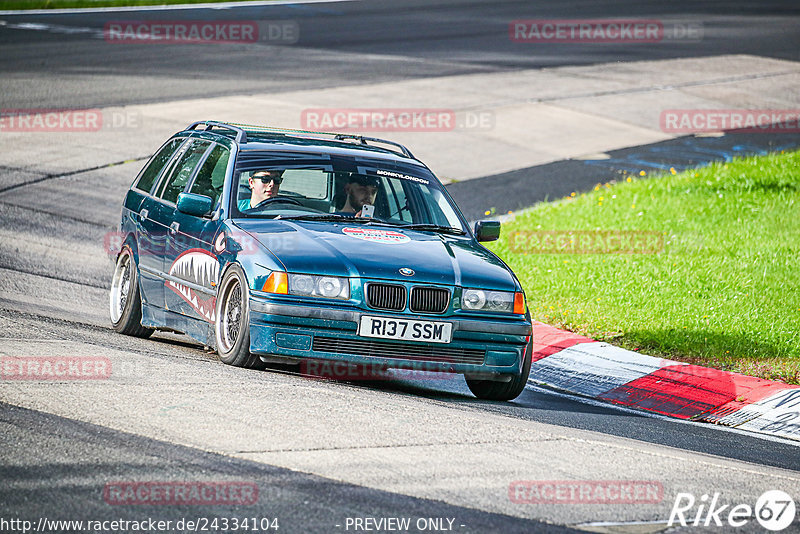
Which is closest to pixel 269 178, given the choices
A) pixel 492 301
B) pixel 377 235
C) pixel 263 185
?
pixel 263 185

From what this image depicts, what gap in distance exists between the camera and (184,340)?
9781 mm

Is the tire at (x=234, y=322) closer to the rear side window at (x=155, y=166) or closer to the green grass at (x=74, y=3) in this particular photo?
the rear side window at (x=155, y=166)

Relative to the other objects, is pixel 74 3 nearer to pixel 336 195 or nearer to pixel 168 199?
pixel 168 199

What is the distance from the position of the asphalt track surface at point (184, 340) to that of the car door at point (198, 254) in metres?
0.39

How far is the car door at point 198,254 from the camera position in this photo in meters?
7.96

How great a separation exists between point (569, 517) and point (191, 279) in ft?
13.3

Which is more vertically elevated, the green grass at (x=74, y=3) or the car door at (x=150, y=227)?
the green grass at (x=74, y=3)

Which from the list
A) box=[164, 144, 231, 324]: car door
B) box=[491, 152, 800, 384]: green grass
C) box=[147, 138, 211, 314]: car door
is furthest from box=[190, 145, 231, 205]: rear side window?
box=[491, 152, 800, 384]: green grass

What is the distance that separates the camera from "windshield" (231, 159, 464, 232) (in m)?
8.27

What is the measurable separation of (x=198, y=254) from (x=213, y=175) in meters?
0.78

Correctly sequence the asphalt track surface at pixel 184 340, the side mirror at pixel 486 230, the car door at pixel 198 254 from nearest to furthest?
the asphalt track surface at pixel 184 340 < the car door at pixel 198 254 < the side mirror at pixel 486 230

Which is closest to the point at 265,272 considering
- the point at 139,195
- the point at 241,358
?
the point at 241,358

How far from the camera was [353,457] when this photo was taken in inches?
215

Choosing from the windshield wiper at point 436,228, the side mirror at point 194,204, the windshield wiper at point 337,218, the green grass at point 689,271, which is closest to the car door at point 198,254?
the side mirror at point 194,204
